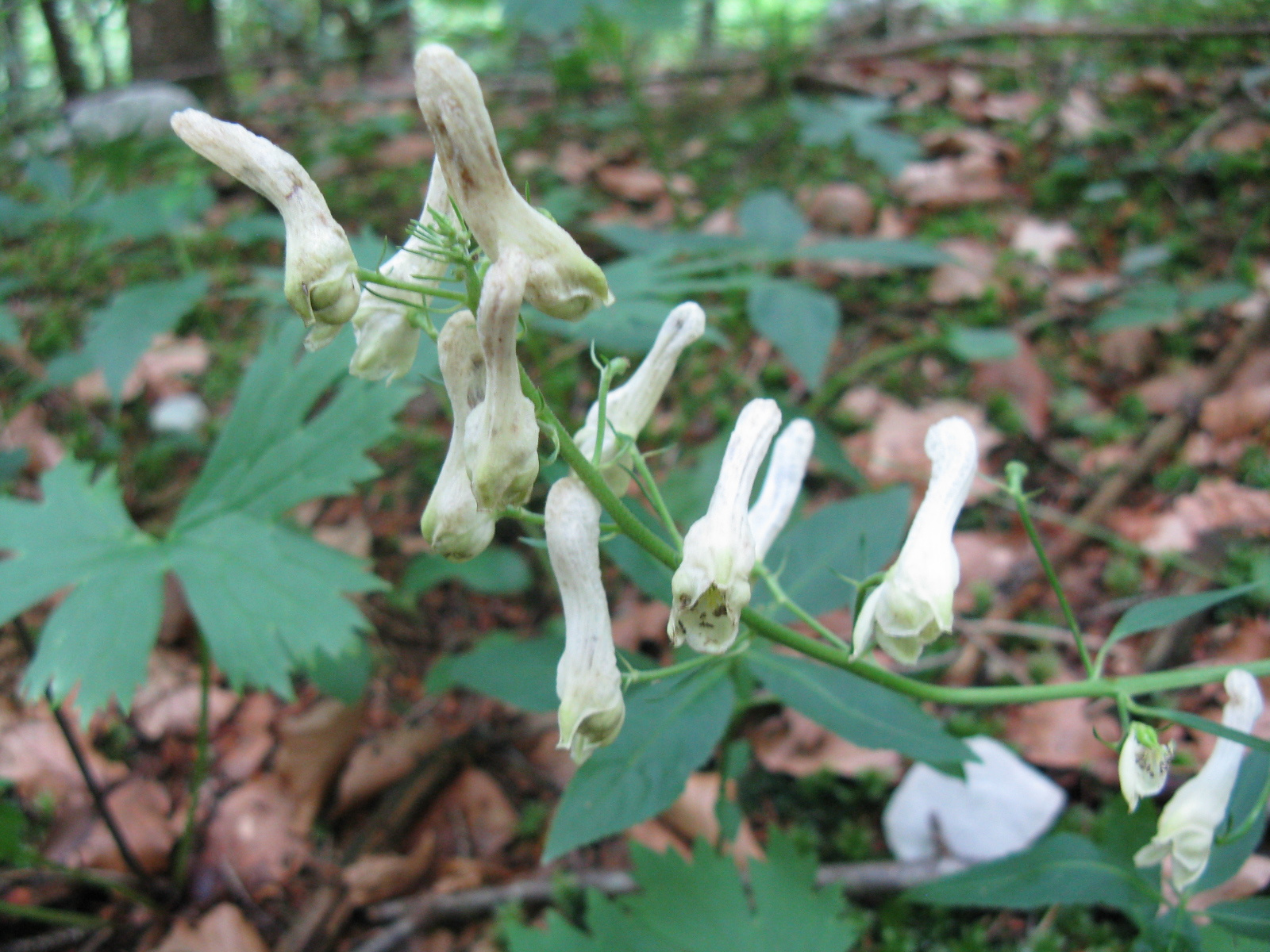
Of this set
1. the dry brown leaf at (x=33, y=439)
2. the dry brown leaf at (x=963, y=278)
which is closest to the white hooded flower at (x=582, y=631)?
the dry brown leaf at (x=963, y=278)

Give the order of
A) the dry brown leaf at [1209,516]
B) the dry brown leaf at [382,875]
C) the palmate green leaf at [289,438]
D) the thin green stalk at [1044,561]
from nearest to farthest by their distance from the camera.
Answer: the thin green stalk at [1044,561], the palmate green leaf at [289,438], the dry brown leaf at [382,875], the dry brown leaf at [1209,516]

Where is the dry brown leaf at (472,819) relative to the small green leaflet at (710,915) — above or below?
below

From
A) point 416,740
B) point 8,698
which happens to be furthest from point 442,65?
point 8,698

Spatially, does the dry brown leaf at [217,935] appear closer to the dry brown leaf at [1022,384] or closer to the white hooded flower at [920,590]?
the white hooded flower at [920,590]

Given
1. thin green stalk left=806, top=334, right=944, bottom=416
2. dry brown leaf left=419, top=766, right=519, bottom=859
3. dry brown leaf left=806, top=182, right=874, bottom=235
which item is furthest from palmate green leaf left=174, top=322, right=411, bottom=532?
dry brown leaf left=806, top=182, right=874, bottom=235

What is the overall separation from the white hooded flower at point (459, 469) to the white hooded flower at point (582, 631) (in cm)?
11

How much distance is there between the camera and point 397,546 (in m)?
3.18

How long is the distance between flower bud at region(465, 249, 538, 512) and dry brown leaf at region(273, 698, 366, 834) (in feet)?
5.98

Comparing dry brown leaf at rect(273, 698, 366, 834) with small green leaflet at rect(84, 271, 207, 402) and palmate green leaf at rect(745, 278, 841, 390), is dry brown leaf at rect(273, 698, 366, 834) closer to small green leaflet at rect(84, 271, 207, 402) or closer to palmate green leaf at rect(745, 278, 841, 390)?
small green leaflet at rect(84, 271, 207, 402)

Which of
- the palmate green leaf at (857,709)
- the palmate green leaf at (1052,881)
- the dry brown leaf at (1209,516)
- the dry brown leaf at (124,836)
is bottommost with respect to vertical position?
the dry brown leaf at (124,836)

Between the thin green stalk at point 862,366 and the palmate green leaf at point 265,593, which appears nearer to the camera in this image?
the palmate green leaf at point 265,593

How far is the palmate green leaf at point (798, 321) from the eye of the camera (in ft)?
8.46

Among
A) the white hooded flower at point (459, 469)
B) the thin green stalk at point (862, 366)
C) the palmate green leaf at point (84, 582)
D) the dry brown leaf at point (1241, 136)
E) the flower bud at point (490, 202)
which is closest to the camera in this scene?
the flower bud at point (490, 202)

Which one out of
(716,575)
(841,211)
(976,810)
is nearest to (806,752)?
(976,810)
